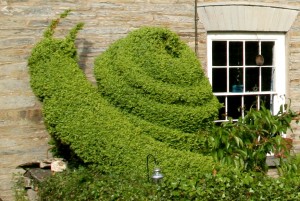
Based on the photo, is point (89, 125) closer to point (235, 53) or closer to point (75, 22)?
point (75, 22)

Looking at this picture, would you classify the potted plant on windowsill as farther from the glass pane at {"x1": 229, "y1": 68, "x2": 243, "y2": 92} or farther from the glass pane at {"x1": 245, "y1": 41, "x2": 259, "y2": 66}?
the glass pane at {"x1": 245, "y1": 41, "x2": 259, "y2": 66}

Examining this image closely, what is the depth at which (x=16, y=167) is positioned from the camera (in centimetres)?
782

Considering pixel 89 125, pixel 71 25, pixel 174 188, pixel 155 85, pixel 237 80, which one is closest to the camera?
pixel 174 188

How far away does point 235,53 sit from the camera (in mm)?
8906

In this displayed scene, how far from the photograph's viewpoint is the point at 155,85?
742cm

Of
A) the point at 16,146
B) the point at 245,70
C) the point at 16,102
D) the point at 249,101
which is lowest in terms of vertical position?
the point at 16,146

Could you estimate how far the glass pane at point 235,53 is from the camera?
349 inches

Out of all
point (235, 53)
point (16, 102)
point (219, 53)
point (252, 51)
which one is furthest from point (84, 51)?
point (252, 51)

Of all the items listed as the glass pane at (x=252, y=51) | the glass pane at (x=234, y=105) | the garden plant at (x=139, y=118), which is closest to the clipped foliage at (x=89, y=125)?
the garden plant at (x=139, y=118)

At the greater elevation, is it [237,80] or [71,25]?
[71,25]

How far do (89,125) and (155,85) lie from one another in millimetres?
899

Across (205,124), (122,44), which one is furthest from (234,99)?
(122,44)

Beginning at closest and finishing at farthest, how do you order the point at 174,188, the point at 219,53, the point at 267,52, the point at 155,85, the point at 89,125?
the point at 174,188
the point at 89,125
the point at 155,85
the point at 219,53
the point at 267,52

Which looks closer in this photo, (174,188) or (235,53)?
(174,188)
